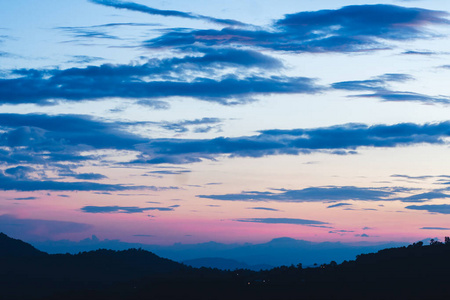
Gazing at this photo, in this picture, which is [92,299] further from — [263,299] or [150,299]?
[263,299]

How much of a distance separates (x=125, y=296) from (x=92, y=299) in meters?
10.1

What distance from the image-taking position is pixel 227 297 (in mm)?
198125

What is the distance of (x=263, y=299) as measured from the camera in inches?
7520

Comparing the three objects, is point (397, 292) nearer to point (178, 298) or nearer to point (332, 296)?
point (332, 296)

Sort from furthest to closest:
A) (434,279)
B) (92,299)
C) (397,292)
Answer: (92,299) → (434,279) → (397,292)

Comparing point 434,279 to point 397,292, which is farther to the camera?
point 434,279

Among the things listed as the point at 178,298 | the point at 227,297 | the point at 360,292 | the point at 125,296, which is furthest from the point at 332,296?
the point at 125,296

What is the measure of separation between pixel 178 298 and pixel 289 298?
34.9 m

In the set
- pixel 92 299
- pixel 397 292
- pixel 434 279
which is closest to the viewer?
pixel 397 292

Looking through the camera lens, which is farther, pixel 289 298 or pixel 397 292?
pixel 289 298

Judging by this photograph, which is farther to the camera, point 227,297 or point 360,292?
point 227,297

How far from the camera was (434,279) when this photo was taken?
186 meters

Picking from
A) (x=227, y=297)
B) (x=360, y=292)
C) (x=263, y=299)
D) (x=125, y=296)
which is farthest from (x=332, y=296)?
(x=125, y=296)

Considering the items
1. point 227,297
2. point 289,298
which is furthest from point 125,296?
point 289,298
